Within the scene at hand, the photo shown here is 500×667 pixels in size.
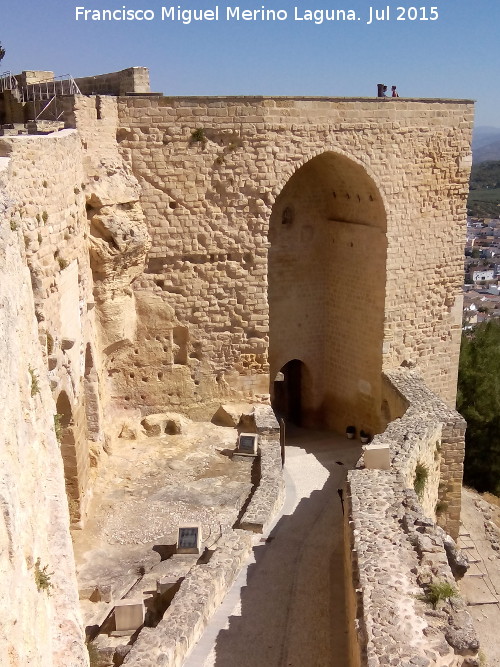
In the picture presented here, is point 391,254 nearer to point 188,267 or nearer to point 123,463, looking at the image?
point 188,267

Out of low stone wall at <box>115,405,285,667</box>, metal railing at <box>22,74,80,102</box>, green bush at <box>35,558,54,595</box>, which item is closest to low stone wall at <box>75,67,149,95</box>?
metal railing at <box>22,74,80,102</box>

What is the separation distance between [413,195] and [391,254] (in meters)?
1.21

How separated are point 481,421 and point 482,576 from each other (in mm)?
7132

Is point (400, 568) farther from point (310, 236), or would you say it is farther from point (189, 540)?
point (310, 236)

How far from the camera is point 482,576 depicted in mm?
12406

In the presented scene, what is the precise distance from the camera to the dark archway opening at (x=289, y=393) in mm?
15938

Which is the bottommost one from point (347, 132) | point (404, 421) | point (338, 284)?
point (404, 421)

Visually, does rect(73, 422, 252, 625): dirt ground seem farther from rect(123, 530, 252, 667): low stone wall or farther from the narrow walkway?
the narrow walkway

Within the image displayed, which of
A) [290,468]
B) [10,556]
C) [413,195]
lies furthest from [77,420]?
[413,195]

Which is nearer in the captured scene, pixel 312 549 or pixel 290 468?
pixel 312 549

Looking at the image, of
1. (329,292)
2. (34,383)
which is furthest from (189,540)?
(329,292)

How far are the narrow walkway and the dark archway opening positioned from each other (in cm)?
444

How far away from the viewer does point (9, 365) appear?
4.80 meters

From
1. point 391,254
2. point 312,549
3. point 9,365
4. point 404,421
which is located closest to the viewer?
point 9,365
